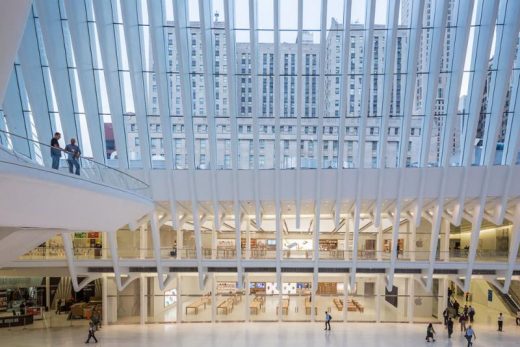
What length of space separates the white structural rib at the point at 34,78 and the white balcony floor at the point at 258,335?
29.8 ft

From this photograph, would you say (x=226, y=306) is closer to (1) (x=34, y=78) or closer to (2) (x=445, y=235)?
(2) (x=445, y=235)

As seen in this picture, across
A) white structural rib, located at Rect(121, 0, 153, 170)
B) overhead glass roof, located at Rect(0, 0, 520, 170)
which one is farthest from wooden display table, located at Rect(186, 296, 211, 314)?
white structural rib, located at Rect(121, 0, 153, 170)

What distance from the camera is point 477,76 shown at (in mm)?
20297

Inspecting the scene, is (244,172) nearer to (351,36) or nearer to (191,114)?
(191,114)

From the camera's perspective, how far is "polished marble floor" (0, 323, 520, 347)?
20891 mm

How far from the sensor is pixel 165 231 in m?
27.2

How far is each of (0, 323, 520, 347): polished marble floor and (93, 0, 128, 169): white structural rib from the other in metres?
8.04

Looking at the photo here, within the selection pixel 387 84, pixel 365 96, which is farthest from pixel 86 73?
pixel 387 84

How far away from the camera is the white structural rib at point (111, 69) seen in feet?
61.0

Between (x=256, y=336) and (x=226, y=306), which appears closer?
(x=256, y=336)

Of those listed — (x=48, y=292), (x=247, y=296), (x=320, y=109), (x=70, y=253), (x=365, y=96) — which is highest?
(x=365, y=96)

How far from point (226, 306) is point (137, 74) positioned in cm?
1336

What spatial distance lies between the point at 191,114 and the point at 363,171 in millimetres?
7971

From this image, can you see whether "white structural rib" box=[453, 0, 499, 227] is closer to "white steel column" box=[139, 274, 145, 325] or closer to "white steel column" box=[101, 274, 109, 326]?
"white steel column" box=[139, 274, 145, 325]
